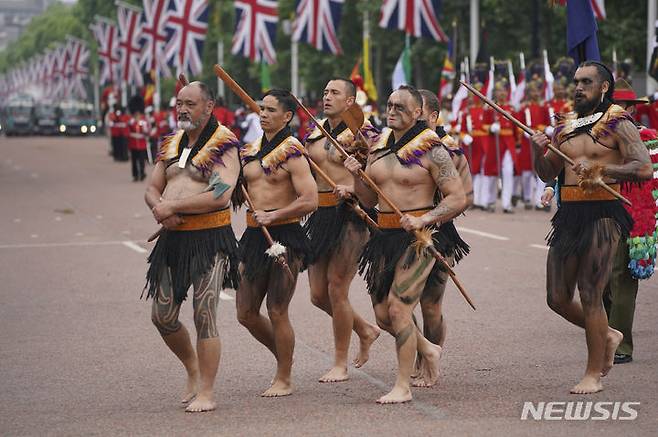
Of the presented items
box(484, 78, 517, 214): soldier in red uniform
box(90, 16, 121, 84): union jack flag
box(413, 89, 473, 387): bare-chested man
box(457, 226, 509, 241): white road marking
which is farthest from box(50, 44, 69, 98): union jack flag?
box(413, 89, 473, 387): bare-chested man

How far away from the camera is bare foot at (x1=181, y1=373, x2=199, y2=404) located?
863cm

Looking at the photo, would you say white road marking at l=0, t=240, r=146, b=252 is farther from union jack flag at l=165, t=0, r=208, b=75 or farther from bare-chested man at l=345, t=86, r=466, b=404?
union jack flag at l=165, t=0, r=208, b=75

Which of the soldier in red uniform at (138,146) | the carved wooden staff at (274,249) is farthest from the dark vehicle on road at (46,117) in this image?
the carved wooden staff at (274,249)

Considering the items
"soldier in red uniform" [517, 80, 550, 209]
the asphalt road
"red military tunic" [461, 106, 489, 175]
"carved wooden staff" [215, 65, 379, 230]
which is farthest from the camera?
"red military tunic" [461, 106, 489, 175]

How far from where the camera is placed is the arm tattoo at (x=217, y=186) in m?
8.28

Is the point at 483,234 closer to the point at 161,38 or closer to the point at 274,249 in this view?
the point at 274,249

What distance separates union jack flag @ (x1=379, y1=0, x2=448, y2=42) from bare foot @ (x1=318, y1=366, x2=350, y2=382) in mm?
23622

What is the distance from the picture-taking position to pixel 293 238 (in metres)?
9.02

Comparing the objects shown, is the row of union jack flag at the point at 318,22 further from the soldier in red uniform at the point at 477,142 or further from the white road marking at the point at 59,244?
the white road marking at the point at 59,244

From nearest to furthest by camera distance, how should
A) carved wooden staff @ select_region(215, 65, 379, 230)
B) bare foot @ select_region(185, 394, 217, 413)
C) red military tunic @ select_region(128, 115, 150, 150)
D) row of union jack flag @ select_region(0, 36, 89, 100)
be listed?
bare foot @ select_region(185, 394, 217, 413) → carved wooden staff @ select_region(215, 65, 379, 230) → red military tunic @ select_region(128, 115, 150, 150) → row of union jack flag @ select_region(0, 36, 89, 100)

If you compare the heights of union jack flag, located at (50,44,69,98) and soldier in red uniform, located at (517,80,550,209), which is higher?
soldier in red uniform, located at (517,80,550,209)

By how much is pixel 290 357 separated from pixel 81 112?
79511mm

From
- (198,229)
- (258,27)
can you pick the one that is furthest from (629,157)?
(258,27)

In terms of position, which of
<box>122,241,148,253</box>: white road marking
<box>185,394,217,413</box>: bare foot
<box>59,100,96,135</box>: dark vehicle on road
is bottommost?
<box>59,100,96,135</box>: dark vehicle on road
